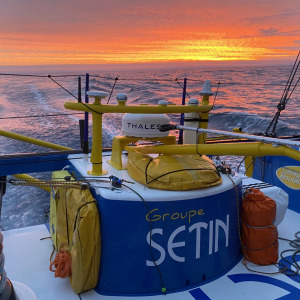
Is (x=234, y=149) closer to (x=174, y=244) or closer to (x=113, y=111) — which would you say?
(x=174, y=244)

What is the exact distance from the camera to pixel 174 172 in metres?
2.95

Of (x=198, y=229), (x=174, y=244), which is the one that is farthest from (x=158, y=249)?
(x=198, y=229)

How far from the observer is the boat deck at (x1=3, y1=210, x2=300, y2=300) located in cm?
299

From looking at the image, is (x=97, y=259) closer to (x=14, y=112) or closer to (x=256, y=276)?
(x=256, y=276)

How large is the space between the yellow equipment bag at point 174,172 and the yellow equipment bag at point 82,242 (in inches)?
19.8

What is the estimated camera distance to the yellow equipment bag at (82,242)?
Answer: 111 inches

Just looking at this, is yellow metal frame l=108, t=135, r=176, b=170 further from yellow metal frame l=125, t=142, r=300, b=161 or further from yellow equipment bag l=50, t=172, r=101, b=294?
yellow equipment bag l=50, t=172, r=101, b=294

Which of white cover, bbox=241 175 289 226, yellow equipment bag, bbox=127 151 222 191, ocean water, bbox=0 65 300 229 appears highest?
yellow equipment bag, bbox=127 151 222 191

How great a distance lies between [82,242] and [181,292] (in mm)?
980

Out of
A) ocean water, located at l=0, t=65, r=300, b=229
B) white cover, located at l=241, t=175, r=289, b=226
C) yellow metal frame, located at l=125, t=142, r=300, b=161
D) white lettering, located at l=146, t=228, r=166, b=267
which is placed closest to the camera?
yellow metal frame, located at l=125, t=142, r=300, b=161

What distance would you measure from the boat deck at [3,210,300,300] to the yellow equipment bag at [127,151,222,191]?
3.09 feet

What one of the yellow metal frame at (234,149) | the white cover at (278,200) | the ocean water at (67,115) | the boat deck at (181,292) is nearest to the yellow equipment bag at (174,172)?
the yellow metal frame at (234,149)

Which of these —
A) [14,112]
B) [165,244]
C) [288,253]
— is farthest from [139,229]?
[14,112]

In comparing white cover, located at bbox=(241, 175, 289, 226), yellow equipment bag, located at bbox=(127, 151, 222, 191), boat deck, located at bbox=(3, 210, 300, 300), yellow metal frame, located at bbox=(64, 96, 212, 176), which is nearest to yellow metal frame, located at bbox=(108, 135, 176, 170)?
yellow metal frame, located at bbox=(64, 96, 212, 176)
